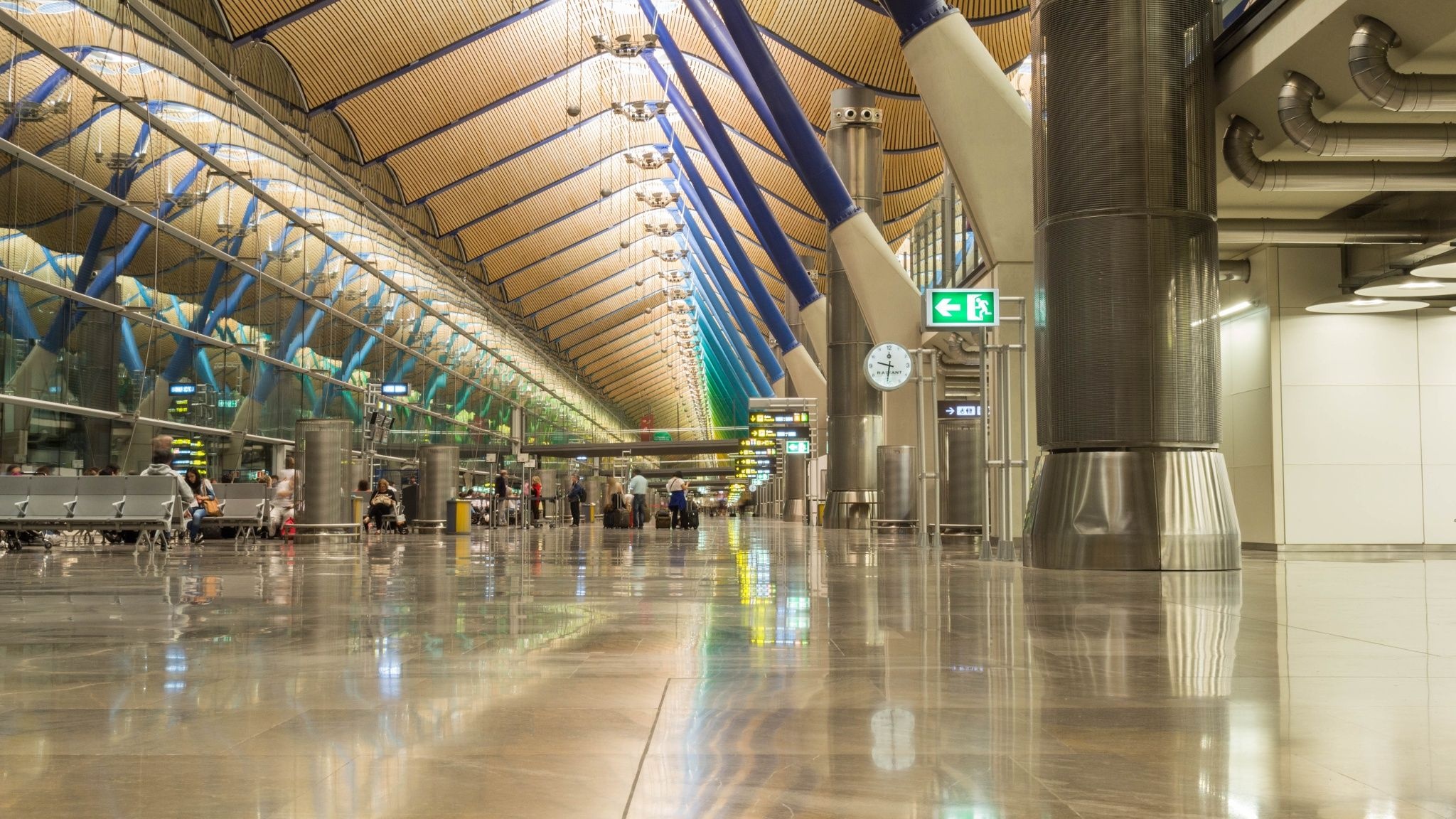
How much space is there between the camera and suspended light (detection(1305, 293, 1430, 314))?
18375 mm

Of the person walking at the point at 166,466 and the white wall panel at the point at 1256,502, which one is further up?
the person walking at the point at 166,466

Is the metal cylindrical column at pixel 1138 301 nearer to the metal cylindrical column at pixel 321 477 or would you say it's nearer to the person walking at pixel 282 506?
the metal cylindrical column at pixel 321 477

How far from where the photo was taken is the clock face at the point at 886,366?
2286 centimetres

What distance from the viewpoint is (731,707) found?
375 cm

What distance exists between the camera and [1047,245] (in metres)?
12.1

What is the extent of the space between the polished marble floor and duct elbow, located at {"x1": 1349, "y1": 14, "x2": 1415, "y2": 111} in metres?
4.97

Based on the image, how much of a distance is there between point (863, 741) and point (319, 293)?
34.5m

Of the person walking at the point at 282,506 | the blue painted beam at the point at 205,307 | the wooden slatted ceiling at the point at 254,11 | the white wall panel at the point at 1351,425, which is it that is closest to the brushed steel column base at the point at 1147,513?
the white wall panel at the point at 1351,425

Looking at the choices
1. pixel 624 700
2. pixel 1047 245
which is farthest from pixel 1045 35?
pixel 624 700

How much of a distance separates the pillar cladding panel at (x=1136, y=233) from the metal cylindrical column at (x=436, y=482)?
946 inches

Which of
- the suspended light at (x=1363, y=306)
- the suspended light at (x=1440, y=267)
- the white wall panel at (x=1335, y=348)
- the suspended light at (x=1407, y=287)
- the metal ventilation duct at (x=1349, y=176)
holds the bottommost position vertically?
the white wall panel at (x=1335, y=348)

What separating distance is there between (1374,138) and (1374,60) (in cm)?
197

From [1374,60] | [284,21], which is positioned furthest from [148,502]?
[284,21]

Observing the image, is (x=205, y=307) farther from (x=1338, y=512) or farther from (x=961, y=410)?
(x=1338, y=512)
